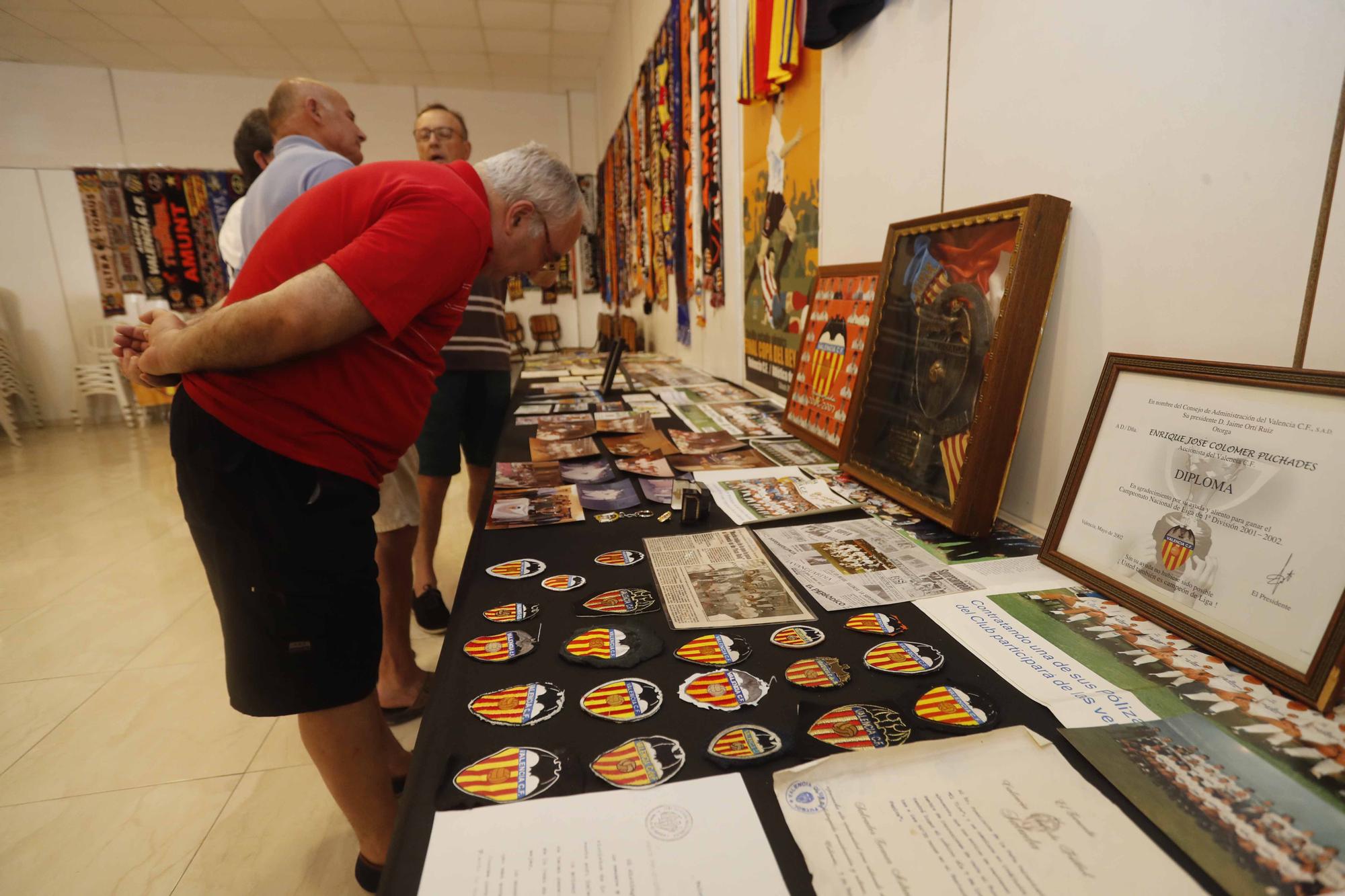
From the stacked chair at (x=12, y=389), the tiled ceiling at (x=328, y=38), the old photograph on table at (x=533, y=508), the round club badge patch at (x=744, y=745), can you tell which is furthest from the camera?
the stacked chair at (x=12, y=389)

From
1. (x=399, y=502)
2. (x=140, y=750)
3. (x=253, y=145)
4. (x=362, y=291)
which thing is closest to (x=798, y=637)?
(x=362, y=291)

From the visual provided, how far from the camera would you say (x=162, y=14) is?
5348mm

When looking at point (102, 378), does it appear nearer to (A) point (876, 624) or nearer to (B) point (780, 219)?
(B) point (780, 219)

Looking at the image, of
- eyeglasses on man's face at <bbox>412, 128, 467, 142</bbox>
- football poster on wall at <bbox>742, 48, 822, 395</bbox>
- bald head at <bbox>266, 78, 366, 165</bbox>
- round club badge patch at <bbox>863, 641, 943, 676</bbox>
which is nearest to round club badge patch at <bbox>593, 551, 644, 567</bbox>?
round club badge patch at <bbox>863, 641, 943, 676</bbox>

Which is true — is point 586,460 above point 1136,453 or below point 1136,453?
below

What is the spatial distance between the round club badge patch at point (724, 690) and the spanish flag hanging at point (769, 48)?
1.85 m

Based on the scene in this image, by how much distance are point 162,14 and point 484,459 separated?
604 centimetres

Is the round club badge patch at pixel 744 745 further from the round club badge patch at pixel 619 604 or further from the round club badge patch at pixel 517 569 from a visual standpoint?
the round club badge patch at pixel 517 569

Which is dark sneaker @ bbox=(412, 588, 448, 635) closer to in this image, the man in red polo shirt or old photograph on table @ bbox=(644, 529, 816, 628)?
the man in red polo shirt

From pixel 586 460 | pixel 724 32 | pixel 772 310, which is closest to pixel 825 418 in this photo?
pixel 586 460

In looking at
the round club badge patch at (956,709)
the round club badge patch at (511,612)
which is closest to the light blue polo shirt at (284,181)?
the round club badge patch at (511,612)

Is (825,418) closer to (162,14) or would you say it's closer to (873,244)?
(873,244)

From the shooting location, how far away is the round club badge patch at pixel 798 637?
74 cm

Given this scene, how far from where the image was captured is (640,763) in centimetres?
56
